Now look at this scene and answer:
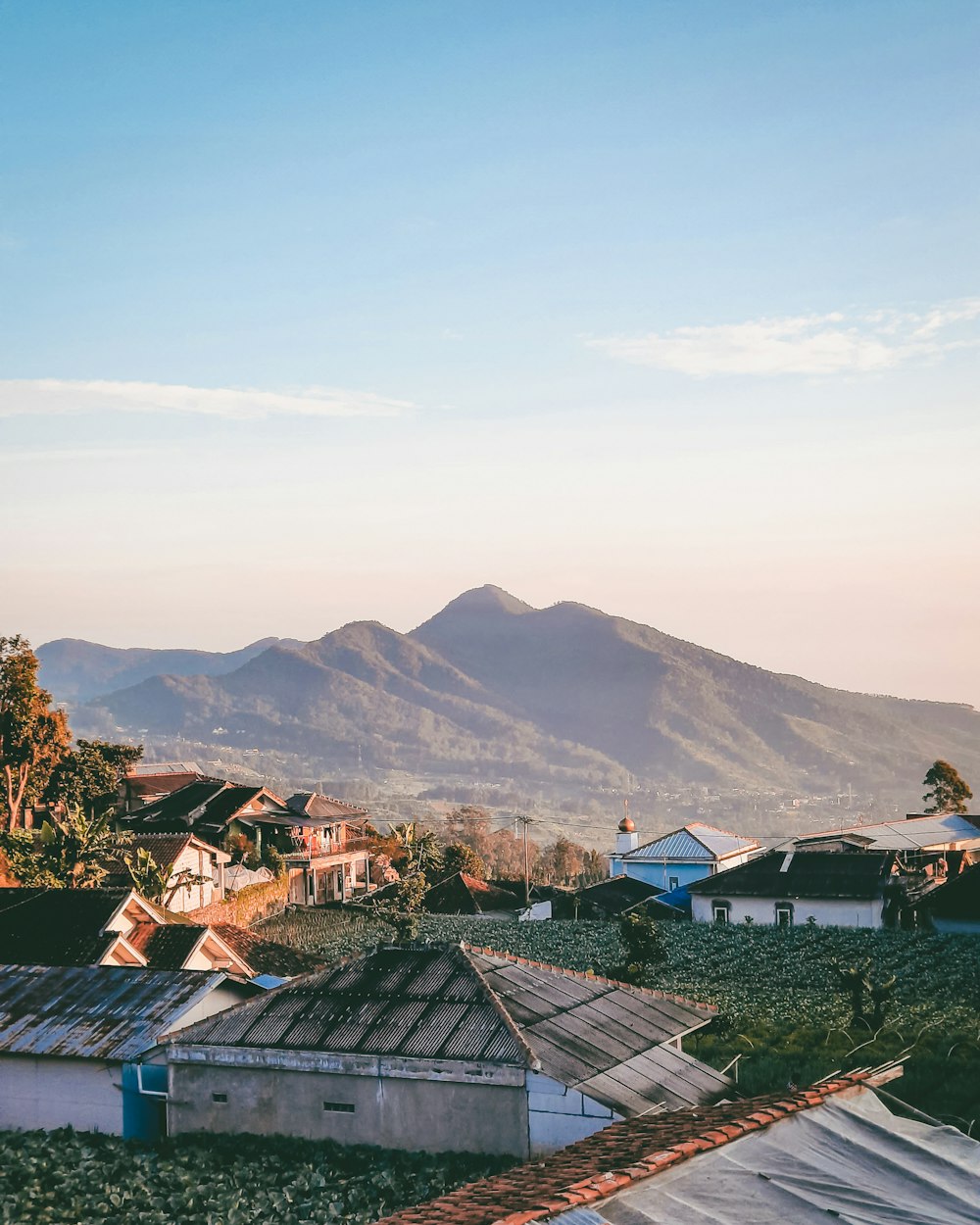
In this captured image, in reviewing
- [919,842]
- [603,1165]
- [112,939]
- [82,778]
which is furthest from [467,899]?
[603,1165]

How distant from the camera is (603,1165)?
12781 mm

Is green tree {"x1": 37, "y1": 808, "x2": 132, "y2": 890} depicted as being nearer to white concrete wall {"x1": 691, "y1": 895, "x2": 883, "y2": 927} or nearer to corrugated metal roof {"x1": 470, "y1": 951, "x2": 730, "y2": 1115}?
white concrete wall {"x1": 691, "y1": 895, "x2": 883, "y2": 927}

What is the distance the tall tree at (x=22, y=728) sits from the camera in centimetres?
5519

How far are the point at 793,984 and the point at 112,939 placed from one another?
20623 millimetres

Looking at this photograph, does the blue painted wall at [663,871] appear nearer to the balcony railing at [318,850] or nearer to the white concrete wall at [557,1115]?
the balcony railing at [318,850]

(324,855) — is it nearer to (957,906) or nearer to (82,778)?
(82,778)


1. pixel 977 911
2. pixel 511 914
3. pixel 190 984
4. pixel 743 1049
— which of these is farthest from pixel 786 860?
pixel 190 984

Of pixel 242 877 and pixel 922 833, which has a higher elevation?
pixel 242 877

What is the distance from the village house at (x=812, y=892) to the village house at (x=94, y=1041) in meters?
36.0

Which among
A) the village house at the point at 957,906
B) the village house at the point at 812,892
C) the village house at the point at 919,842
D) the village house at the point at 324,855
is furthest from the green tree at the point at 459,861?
the village house at the point at 957,906

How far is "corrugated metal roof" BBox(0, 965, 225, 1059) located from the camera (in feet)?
73.6

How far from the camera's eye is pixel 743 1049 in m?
27.8

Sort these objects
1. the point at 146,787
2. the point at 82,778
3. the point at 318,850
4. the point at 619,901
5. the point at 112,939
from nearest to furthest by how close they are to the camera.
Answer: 1. the point at 112,939
2. the point at 82,778
3. the point at 619,901
4. the point at 318,850
5. the point at 146,787

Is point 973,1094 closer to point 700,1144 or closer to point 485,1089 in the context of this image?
point 485,1089
